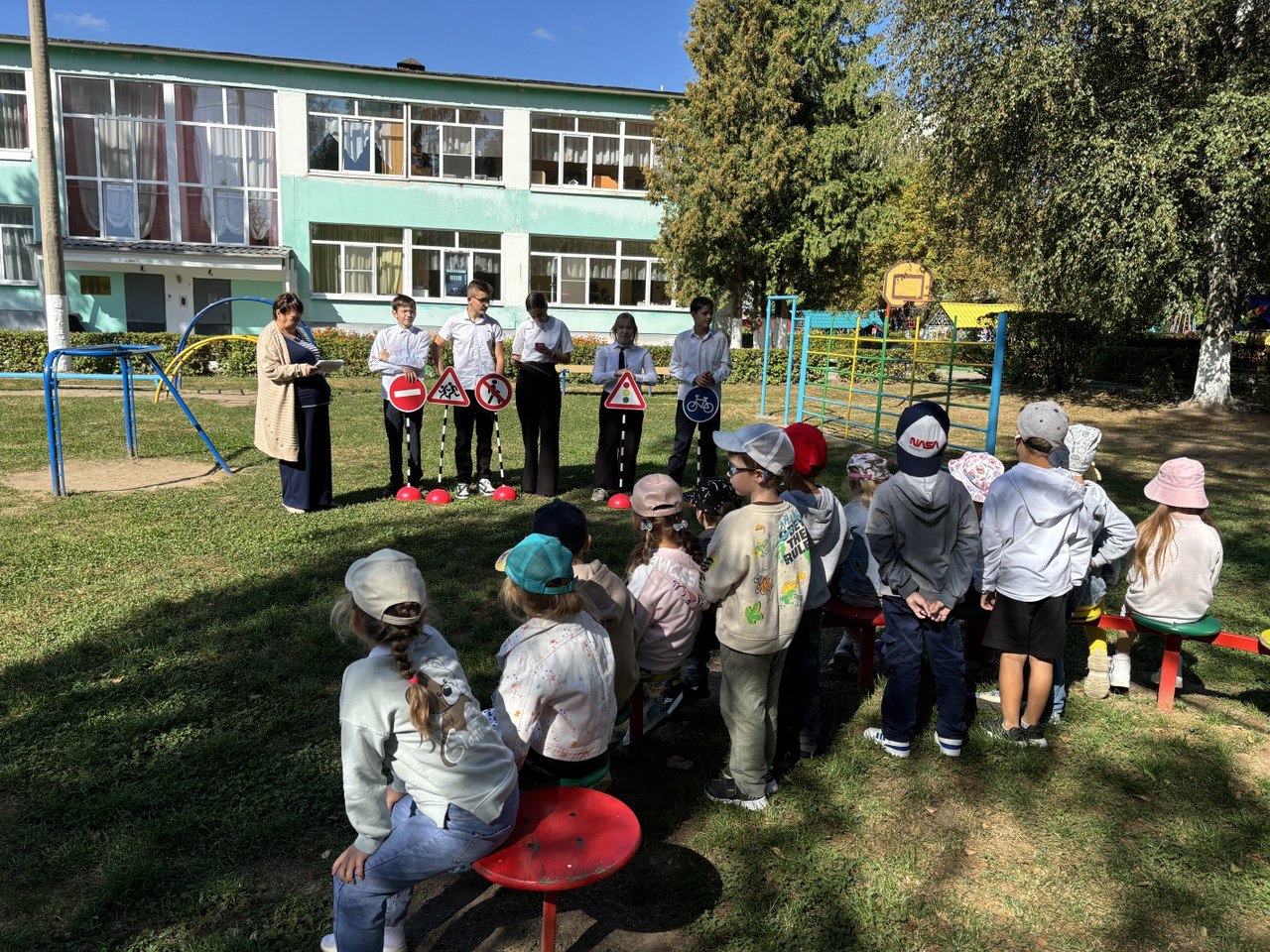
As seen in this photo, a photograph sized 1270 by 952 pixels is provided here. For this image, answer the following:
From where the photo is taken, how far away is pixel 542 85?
27.6 meters

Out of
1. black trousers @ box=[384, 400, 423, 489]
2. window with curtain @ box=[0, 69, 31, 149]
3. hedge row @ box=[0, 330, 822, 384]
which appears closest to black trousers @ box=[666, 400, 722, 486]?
black trousers @ box=[384, 400, 423, 489]

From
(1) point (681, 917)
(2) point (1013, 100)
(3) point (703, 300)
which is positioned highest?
(2) point (1013, 100)

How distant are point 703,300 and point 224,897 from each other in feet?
23.5

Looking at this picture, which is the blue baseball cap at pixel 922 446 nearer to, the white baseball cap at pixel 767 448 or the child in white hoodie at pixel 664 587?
the white baseball cap at pixel 767 448

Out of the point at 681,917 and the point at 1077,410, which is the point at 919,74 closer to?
the point at 1077,410

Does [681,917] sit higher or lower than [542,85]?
lower

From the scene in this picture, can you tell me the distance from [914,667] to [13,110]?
30.6 meters

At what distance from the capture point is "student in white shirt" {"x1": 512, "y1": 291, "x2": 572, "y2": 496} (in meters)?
8.75

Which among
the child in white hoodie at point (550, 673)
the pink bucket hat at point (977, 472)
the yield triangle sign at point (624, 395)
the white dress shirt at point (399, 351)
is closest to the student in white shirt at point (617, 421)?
the yield triangle sign at point (624, 395)

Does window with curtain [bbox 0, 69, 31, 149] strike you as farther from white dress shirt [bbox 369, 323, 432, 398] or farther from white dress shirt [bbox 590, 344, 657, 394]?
white dress shirt [bbox 590, 344, 657, 394]

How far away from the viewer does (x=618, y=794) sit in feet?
12.6

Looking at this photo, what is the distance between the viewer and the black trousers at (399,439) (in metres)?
8.77

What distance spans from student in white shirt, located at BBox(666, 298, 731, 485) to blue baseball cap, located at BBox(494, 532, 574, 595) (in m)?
6.14

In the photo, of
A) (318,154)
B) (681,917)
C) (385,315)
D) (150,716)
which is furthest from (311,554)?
(318,154)
